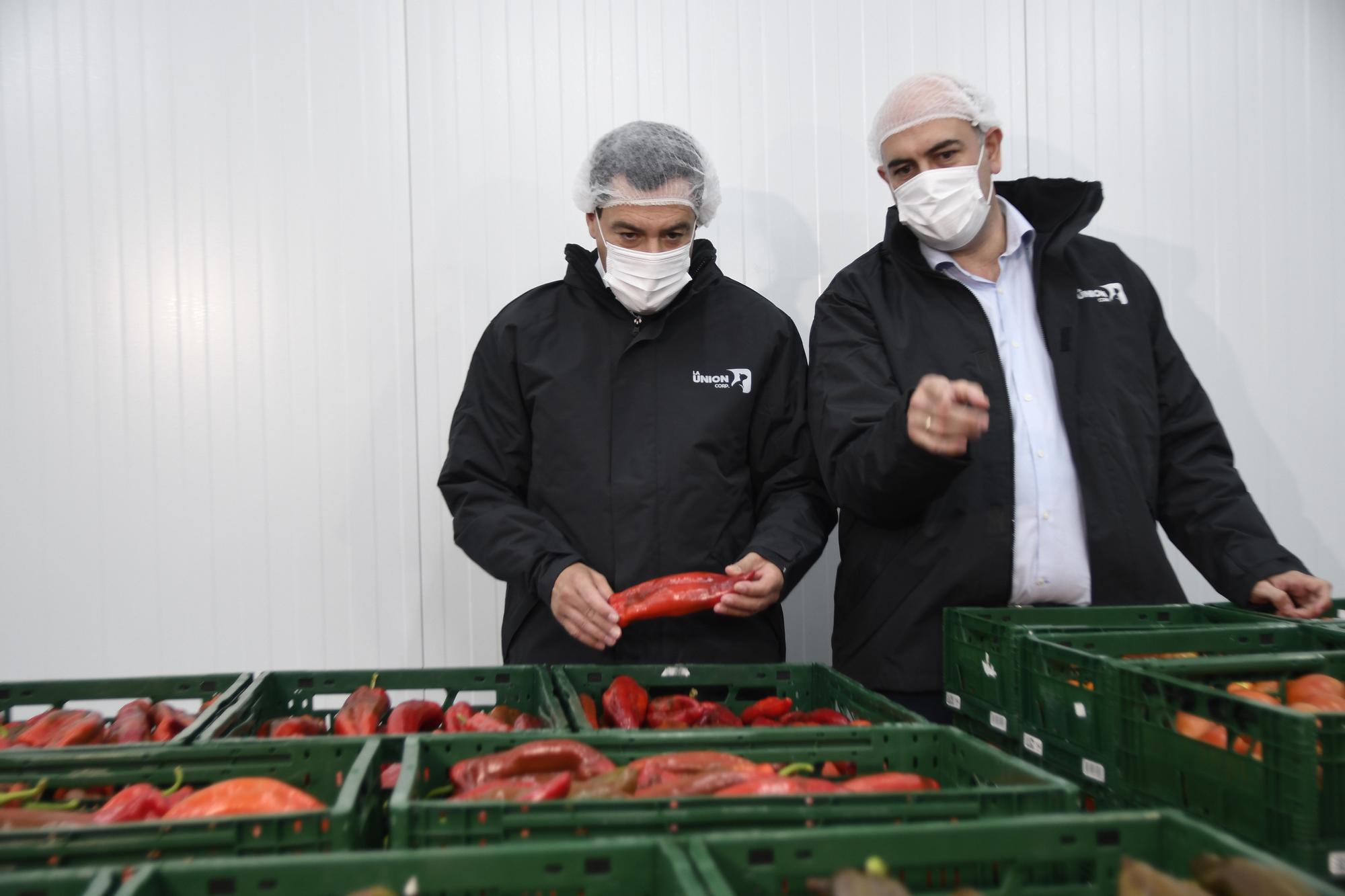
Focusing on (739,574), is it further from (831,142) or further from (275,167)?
(275,167)

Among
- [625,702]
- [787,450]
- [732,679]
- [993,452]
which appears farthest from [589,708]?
[993,452]

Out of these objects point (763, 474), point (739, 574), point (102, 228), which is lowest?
point (739, 574)

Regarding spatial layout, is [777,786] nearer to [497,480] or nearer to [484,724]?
[484,724]

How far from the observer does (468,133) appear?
3.57 meters

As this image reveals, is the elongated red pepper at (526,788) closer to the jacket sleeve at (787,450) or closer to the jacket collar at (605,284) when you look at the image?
the jacket sleeve at (787,450)

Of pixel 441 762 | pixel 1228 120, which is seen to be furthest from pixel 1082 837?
pixel 1228 120

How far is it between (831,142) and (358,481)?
6.95ft

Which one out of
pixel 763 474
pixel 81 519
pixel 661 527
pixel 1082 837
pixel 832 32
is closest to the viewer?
pixel 1082 837

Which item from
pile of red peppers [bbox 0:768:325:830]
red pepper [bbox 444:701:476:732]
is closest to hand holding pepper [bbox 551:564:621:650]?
red pepper [bbox 444:701:476:732]

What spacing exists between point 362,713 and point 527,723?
0.33m

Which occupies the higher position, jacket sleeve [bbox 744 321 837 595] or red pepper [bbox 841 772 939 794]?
jacket sleeve [bbox 744 321 837 595]

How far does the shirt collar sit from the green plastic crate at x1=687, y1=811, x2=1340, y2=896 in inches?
66.3

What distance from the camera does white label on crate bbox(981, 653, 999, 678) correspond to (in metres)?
1.97

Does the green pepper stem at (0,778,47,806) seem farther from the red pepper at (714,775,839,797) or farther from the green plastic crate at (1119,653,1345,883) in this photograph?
the green plastic crate at (1119,653,1345,883)
